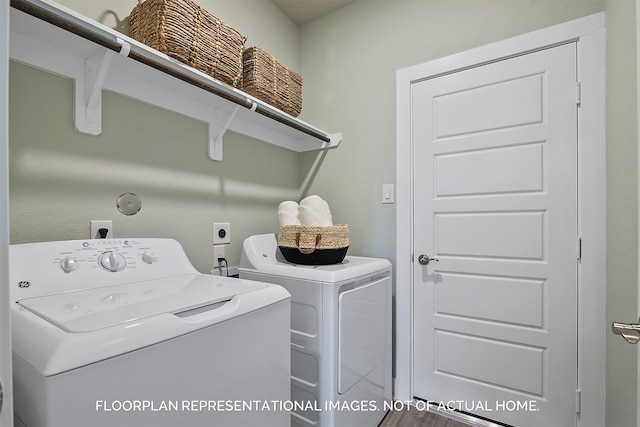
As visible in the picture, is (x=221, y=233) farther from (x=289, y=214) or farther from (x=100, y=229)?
(x=100, y=229)

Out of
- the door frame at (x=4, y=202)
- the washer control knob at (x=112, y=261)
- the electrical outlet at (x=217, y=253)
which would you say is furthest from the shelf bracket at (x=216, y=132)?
the door frame at (x=4, y=202)

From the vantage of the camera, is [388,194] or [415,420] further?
[388,194]

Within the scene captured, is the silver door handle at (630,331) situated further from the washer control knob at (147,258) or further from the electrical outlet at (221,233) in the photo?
the electrical outlet at (221,233)

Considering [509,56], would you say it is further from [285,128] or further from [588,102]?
[285,128]

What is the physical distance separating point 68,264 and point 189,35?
0.97 metres

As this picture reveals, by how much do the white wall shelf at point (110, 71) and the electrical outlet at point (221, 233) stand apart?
1.24ft

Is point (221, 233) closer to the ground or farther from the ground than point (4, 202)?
closer to the ground

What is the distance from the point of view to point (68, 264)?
101 cm

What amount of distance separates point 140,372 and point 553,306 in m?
1.78

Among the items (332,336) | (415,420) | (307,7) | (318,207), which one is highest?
(307,7)

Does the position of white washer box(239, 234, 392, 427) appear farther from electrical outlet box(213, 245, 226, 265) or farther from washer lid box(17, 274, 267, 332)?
washer lid box(17, 274, 267, 332)

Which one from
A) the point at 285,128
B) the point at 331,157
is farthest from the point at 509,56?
the point at 285,128

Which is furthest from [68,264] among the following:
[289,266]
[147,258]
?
[289,266]

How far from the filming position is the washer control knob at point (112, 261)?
3.56ft
